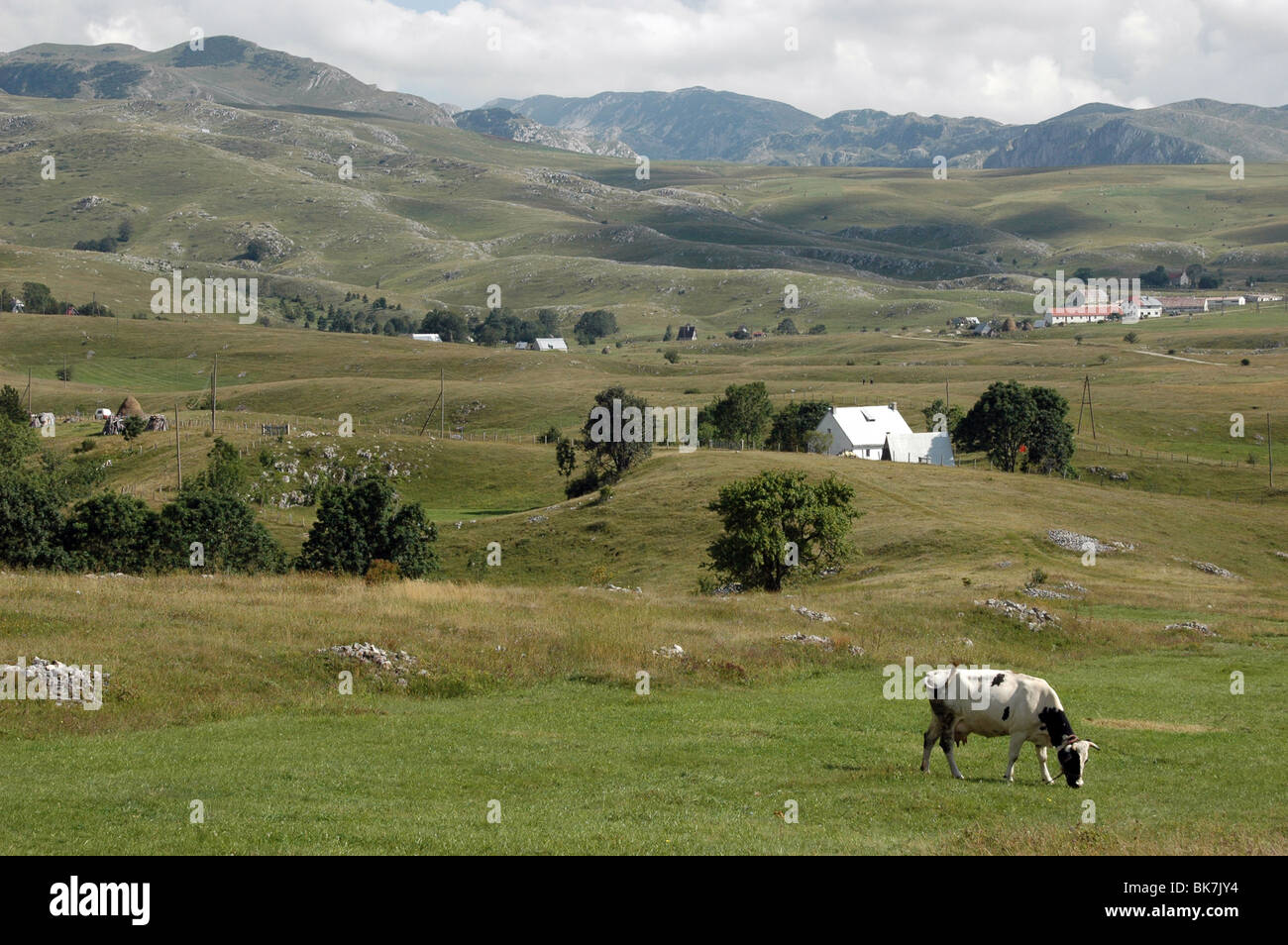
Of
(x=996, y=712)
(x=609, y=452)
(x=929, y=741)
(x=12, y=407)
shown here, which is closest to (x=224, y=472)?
(x=609, y=452)

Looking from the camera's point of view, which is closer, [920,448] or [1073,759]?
[1073,759]

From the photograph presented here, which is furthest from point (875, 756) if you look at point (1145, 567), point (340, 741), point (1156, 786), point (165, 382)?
point (165, 382)

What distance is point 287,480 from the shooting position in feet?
397

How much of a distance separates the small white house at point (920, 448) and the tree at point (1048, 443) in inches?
354

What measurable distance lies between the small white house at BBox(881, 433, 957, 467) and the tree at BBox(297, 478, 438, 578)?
68.7 meters

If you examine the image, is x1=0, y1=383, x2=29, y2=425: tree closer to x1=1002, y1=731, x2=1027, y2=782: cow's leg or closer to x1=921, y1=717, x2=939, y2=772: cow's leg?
x1=921, y1=717, x2=939, y2=772: cow's leg

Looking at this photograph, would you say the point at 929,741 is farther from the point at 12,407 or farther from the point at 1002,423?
the point at 12,407

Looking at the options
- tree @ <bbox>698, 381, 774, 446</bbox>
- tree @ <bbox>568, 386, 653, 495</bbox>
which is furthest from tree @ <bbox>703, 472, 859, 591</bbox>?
tree @ <bbox>698, 381, 774, 446</bbox>

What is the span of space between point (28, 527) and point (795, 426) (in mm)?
95684

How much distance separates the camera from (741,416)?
143m

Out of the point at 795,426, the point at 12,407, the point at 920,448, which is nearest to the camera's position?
the point at 920,448

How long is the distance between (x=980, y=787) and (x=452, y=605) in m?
23.2

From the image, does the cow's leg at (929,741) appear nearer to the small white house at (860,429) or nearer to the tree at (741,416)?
the small white house at (860,429)
